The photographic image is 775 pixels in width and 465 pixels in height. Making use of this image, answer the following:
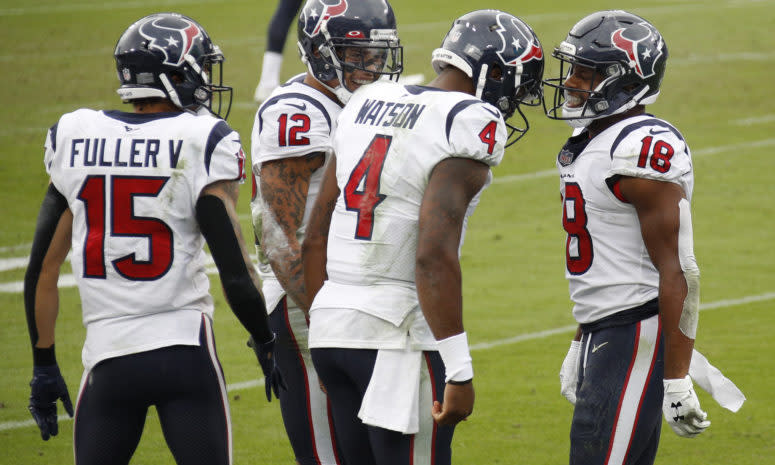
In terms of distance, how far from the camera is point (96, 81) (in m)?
15.5

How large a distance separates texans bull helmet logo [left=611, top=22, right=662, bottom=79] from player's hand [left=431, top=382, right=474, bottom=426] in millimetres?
1303

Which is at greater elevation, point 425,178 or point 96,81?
point 425,178

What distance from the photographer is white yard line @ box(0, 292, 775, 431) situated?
5.87 metres

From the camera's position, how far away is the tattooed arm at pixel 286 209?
156 inches

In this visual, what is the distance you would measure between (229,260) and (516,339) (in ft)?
14.0

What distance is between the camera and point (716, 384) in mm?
3721

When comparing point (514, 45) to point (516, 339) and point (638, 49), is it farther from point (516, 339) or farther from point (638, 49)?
point (516, 339)

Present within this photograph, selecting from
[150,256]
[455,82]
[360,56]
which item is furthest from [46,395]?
[455,82]

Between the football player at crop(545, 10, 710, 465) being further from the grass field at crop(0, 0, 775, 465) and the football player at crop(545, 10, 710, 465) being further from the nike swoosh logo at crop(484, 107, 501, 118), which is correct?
the grass field at crop(0, 0, 775, 465)

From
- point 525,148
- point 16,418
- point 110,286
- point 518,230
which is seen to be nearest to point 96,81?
point 525,148

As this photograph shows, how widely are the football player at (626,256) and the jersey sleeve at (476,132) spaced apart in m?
0.51

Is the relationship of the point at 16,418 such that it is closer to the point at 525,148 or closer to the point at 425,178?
the point at 425,178

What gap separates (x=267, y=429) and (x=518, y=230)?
475 centimetres

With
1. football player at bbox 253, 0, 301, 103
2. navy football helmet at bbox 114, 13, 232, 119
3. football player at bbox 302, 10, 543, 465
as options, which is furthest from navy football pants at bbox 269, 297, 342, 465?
football player at bbox 253, 0, 301, 103
